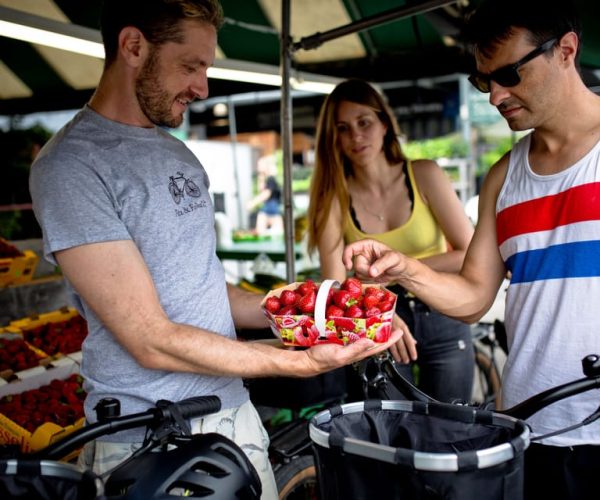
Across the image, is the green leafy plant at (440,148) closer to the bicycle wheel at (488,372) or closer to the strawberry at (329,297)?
the bicycle wheel at (488,372)

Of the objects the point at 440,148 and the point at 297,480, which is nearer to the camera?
the point at 297,480

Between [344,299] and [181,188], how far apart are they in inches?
24.2

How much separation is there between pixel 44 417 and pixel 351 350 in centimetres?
225

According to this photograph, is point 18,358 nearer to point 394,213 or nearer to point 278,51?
point 394,213

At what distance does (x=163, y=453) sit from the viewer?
1285 mm

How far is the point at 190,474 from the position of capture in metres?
1.25

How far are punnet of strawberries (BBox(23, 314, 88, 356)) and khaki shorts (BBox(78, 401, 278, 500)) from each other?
2.35m

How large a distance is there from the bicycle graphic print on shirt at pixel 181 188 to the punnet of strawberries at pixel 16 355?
2.48m

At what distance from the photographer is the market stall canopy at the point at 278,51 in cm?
584

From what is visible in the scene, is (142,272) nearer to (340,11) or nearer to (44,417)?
(44,417)

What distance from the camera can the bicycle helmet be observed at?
3.96 ft

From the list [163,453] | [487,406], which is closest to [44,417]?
[163,453]

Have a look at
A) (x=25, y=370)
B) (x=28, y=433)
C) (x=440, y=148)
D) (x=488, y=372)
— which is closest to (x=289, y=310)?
(x=28, y=433)

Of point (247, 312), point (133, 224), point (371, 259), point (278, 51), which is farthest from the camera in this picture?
point (278, 51)
